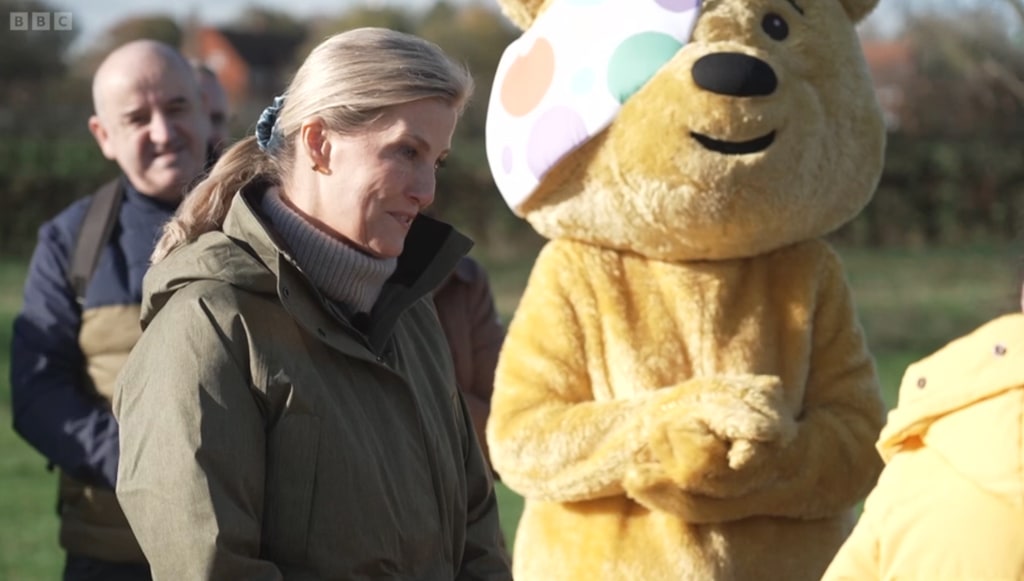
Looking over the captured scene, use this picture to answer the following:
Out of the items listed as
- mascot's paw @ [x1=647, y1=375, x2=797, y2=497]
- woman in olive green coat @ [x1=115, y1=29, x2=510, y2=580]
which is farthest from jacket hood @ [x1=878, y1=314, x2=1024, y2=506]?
mascot's paw @ [x1=647, y1=375, x2=797, y2=497]

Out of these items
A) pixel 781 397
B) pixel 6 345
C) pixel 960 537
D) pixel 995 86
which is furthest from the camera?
pixel 6 345

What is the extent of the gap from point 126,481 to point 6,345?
12821mm

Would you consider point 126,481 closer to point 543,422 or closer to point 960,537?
point 960,537

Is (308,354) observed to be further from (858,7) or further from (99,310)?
(858,7)

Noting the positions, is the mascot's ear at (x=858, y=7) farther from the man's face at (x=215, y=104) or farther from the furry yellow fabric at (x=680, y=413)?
→ the man's face at (x=215, y=104)

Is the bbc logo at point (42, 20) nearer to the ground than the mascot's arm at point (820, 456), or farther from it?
farther from it

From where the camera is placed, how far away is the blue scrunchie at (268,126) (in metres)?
2.73

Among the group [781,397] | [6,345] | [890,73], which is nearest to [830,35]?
[781,397]

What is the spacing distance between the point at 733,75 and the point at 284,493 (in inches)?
77.7

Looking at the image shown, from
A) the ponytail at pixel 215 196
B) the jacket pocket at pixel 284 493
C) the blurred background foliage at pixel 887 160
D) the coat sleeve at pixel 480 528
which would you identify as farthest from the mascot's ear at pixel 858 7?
the blurred background foliage at pixel 887 160

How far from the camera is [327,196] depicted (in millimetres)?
2629

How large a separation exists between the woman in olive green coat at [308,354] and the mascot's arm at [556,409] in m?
1.12

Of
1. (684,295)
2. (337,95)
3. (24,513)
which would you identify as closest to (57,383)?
(684,295)

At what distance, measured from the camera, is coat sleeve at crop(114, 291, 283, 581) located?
2344 mm
